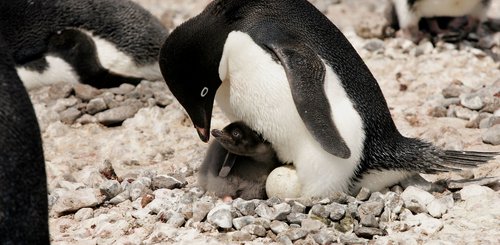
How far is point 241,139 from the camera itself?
13.0ft

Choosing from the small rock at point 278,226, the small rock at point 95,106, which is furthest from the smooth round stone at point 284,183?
the small rock at point 95,106

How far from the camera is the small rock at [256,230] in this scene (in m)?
3.51

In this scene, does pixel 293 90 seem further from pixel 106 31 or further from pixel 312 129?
pixel 106 31

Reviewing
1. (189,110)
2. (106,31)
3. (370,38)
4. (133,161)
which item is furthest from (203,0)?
(189,110)

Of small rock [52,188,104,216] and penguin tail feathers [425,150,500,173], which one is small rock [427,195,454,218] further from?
small rock [52,188,104,216]

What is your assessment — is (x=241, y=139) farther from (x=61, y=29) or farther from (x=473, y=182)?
(x=61, y=29)

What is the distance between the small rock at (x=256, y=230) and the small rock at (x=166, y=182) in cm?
69

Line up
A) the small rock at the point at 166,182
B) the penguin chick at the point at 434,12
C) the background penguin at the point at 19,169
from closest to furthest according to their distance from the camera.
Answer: the background penguin at the point at 19,169 < the small rock at the point at 166,182 < the penguin chick at the point at 434,12

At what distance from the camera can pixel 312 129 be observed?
3.67 meters

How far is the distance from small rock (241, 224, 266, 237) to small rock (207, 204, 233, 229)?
0.08 metres

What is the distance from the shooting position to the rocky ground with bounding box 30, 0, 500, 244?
3561 mm

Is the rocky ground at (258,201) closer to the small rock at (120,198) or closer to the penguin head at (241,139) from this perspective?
the small rock at (120,198)

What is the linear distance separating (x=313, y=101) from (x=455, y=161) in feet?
2.41

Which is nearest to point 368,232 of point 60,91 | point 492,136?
point 492,136
